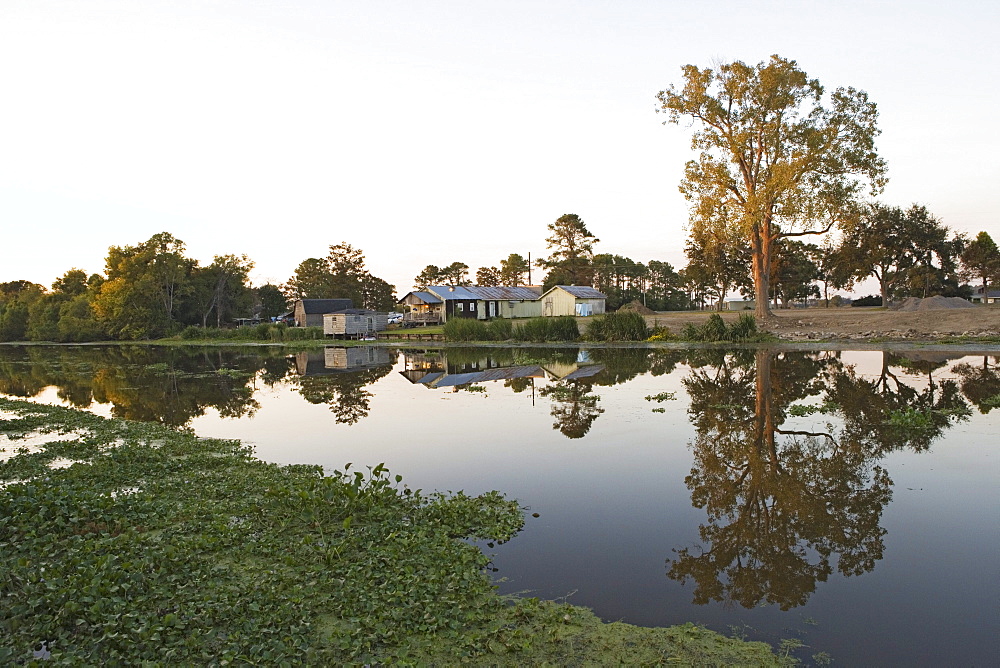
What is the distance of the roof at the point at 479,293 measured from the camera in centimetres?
7088

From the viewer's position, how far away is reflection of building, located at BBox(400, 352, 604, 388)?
83.0 ft

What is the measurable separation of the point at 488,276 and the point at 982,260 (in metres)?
74.1

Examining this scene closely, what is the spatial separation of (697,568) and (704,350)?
99.3 feet

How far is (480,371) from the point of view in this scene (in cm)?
2883

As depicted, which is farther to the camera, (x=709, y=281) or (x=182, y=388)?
(x=709, y=281)

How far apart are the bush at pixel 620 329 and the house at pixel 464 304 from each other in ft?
95.4

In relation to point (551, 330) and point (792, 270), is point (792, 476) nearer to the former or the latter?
point (551, 330)

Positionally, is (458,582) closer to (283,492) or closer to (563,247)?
(283,492)

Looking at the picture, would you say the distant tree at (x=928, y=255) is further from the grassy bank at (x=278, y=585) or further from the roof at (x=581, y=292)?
the grassy bank at (x=278, y=585)

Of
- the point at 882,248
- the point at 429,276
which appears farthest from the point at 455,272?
the point at 882,248

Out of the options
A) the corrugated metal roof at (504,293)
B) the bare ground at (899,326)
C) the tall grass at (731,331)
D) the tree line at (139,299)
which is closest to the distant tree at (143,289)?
the tree line at (139,299)

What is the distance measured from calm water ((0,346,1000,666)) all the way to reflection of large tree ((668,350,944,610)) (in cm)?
4

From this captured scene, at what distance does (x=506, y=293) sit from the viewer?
77.7m

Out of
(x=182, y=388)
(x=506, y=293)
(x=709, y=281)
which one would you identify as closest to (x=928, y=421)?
(x=182, y=388)
